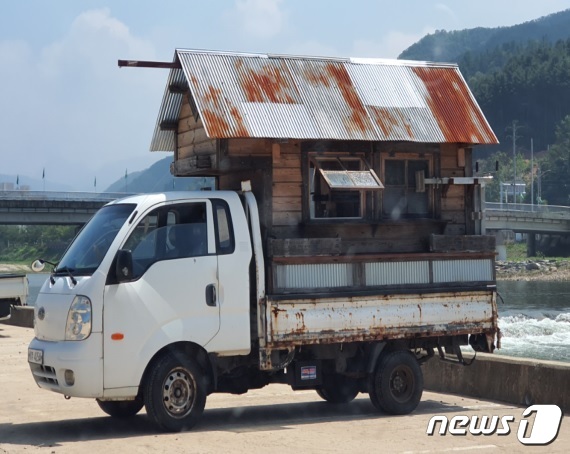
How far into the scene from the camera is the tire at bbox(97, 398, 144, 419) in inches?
476

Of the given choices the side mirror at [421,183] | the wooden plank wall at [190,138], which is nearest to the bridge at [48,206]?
the wooden plank wall at [190,138]

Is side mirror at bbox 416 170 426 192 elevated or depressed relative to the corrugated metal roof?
depressed

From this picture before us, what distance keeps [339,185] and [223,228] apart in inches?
57.8

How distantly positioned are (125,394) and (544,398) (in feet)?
16.4

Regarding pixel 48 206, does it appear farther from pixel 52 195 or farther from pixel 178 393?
pixel 178 393

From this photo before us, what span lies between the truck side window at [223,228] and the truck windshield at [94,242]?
2.85ft

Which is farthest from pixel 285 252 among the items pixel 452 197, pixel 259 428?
pixel 452 197

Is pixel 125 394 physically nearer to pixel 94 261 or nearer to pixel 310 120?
pixel 94 261

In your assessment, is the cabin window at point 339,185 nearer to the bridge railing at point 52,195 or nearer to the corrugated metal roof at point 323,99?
the corrugated metal roof at point 323,99

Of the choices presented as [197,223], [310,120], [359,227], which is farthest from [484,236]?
[197,223]

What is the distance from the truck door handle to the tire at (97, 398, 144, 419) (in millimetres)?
1560

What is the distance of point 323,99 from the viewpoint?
517 inches

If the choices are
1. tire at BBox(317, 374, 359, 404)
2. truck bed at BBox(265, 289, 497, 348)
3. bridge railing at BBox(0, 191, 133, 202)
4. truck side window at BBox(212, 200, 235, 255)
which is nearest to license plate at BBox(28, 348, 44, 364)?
truck side window at BBox(212, 200, 235, 255)

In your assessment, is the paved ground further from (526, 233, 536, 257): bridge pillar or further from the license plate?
(526, 233, 536, 257): bridge pillar
